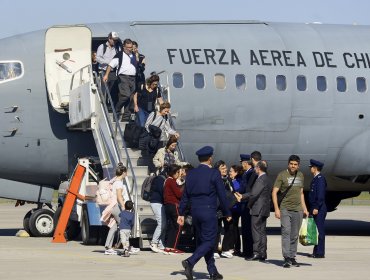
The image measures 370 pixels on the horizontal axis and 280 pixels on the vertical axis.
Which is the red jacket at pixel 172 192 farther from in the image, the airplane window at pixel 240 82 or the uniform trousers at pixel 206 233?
the airplane window at pixel 240 82

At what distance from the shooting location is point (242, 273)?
1864 cm

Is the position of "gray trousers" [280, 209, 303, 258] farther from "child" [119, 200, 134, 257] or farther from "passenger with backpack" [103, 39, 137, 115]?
"passenger with backpack" [103, 39, 137, 115]

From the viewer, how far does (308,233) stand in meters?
20.5

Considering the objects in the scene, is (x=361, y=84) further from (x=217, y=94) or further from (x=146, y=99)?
(x=146, y=99)

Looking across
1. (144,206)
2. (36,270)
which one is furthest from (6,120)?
(36,270)


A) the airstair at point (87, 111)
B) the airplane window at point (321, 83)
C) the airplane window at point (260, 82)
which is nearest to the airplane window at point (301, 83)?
the airplane window at point (321, 83)

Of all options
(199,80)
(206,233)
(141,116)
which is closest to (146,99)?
(141,116)

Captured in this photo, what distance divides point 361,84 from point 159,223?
8.41 m

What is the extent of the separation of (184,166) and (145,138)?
7.76 feet

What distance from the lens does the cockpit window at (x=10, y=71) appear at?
84.4 ft

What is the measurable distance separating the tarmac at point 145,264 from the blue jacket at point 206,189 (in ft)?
3.99

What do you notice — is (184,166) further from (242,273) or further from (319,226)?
(242,273)

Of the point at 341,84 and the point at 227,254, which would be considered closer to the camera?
the point at 227,254

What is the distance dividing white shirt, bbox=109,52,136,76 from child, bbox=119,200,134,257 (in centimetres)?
→ 478
